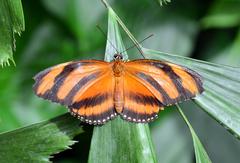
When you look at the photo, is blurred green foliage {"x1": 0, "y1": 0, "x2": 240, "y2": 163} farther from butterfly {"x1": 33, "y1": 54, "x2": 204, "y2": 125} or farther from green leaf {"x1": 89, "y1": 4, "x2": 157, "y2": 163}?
green leaf {"x1": 89, "y1": 4, "x2": 157, "y2": 163}

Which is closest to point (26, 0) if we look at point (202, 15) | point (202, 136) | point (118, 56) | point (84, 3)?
point (84, 3)

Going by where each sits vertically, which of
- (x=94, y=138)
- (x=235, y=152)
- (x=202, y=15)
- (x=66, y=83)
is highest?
(x=202, y=15)

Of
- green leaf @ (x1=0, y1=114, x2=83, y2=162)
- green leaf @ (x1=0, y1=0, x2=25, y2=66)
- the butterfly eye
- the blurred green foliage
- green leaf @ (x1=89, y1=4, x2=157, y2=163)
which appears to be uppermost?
the blurred green foliage

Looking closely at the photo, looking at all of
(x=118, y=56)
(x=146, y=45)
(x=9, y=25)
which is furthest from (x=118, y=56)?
(x=146, y=45)

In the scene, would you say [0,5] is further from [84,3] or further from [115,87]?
[84,3]

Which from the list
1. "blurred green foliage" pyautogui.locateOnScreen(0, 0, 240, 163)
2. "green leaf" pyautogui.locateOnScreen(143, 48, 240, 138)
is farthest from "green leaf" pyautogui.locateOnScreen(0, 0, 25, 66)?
"blurred green foliage" pyautogui.locateOnScreen(0, 0, 240, 163)

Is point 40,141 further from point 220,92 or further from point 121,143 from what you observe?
point 220,92

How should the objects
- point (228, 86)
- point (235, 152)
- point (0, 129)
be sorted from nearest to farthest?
1. point (228, 86)
2. point (0, 129)
3. point (235, 152)

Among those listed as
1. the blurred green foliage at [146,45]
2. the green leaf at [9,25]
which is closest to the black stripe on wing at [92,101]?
the green leaf at [9,25]
